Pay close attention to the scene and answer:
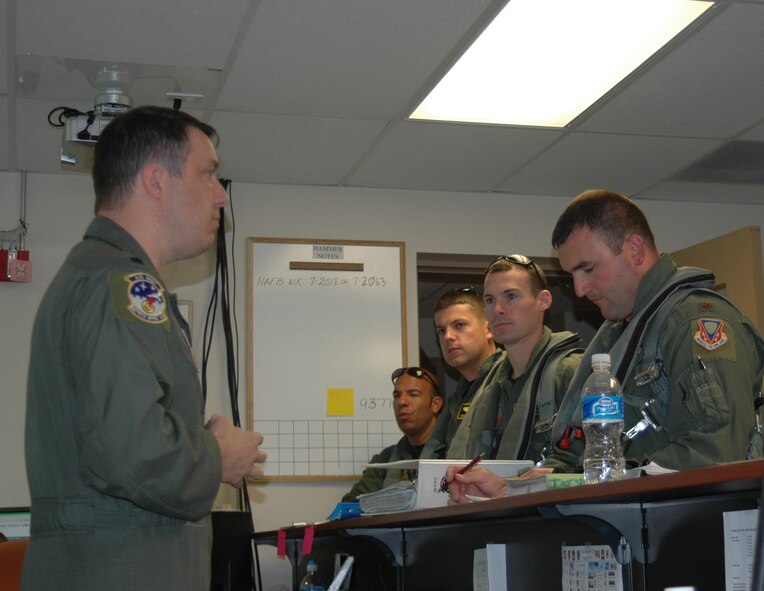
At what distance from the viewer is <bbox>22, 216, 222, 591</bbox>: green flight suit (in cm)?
155

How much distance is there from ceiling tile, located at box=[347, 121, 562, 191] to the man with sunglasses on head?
997mm

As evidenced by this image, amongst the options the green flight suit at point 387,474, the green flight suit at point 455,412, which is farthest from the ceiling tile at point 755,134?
the green flight suit at point 387,474

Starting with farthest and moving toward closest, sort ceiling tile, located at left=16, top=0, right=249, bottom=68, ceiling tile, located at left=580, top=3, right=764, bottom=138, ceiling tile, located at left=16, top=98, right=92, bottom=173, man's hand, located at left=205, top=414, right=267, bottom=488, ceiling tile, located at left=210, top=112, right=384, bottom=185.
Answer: ceiling tile, located at left=210, top=112, right=384, bottom=185 < ceiling tile, located at left=16, top=98, right=92, bottom=173 < ceiling tile, located at left=580, top=3, right=764, bottom=138 < ceiling tile, located at left=16, top=0, right=249, bottom=68 < man's hand, located at left=205, top=414, right=267, bottom=488

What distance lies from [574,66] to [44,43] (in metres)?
1.96

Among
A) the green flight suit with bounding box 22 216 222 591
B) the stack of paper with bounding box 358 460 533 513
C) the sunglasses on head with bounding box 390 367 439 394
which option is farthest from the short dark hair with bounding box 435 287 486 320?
the green flight suit with bounding box 22 216 222 591

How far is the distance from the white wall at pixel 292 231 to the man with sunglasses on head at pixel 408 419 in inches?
10.9

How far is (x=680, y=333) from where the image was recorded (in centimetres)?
221

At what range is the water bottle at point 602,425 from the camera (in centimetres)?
184

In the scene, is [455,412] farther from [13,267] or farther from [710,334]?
[13,267]

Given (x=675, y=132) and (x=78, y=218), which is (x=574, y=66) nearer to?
(x=675, y=132)

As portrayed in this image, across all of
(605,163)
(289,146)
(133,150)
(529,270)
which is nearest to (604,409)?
(133,150)

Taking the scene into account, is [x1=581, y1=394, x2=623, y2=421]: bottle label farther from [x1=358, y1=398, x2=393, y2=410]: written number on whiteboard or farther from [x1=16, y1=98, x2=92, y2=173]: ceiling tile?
[x1=358, y1=398, x2=393, y2=410]: written number on whiteboard

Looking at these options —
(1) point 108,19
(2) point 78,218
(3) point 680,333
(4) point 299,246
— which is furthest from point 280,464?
(3) point 680,333

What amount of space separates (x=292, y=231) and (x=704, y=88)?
82.9 inches
